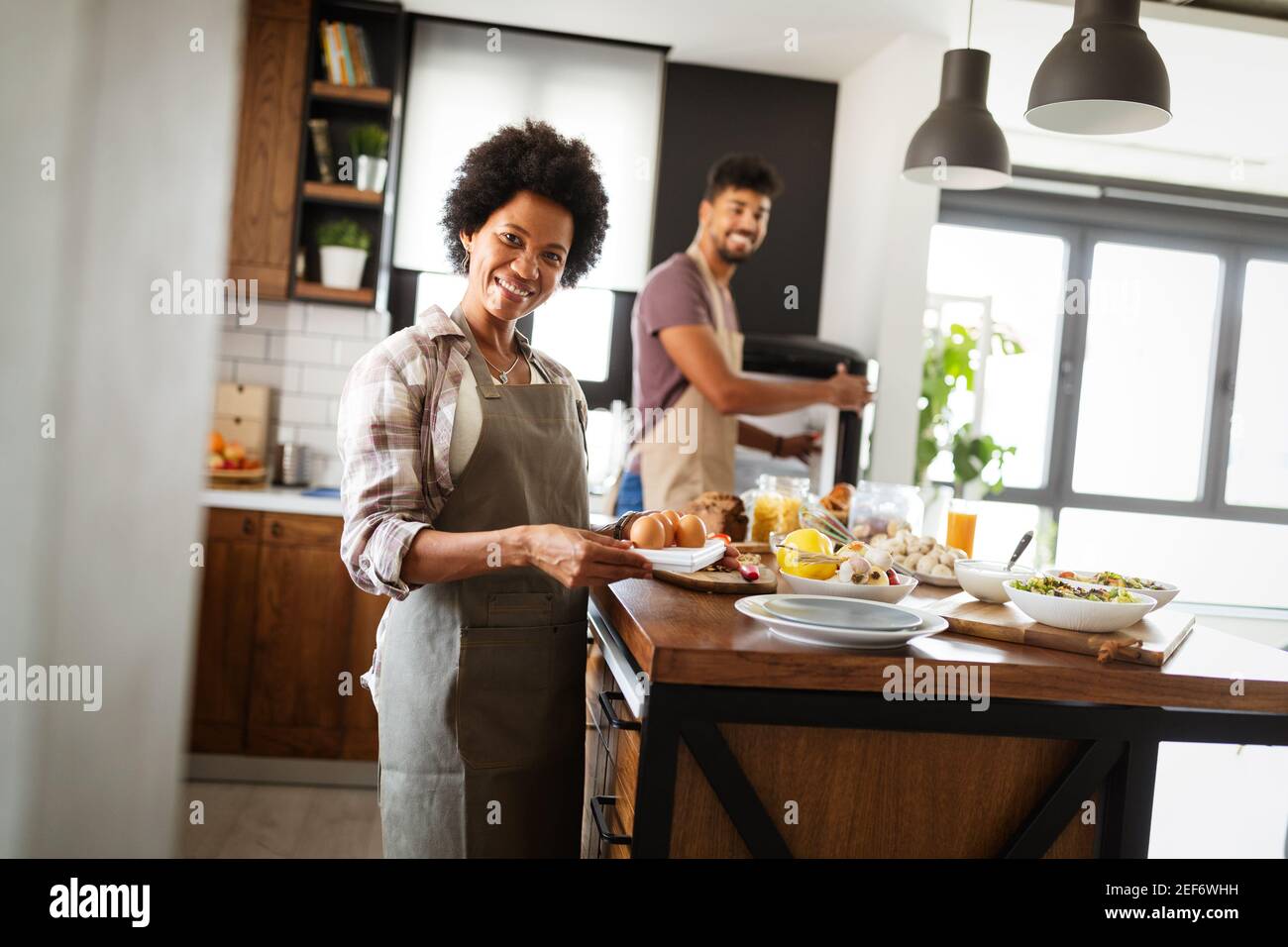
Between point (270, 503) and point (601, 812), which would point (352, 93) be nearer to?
point (270, 503)

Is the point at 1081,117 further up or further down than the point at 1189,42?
further down

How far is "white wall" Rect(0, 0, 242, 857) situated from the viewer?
123 centimetres

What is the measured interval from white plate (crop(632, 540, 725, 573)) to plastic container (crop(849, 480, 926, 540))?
816 mm

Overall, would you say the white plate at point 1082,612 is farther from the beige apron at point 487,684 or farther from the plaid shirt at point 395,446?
the plaid shirt at point 395,446

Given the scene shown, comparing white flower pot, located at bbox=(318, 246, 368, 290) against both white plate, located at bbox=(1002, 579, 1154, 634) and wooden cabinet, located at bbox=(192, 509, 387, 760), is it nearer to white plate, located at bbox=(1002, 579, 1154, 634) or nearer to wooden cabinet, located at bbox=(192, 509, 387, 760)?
wooden cabinet, located at bbox=(192, 509, 387, 760)

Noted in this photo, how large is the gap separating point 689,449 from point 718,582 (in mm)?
1346

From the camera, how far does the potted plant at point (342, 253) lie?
4051 mm

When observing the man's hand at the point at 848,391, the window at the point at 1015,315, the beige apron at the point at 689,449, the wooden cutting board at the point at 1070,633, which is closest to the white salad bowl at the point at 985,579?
the wooden cutting board at the point at 1070,633

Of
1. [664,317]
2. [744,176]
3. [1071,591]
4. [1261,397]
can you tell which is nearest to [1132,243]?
[1261,397]

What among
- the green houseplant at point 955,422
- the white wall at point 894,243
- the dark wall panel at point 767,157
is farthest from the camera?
the green houseplant at point 955,422

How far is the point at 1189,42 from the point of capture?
149 inches

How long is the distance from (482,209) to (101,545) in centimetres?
87
